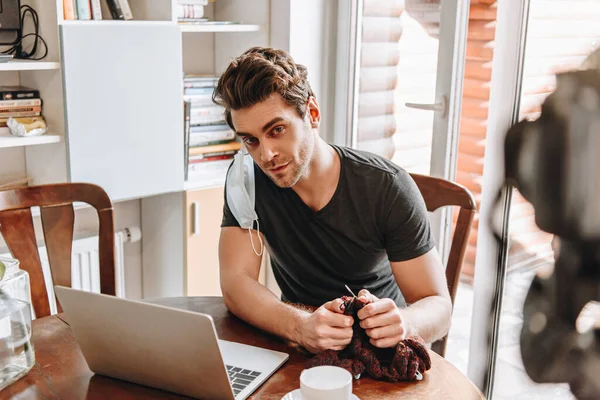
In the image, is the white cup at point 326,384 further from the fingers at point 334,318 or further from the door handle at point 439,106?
the door handle at point 439,106

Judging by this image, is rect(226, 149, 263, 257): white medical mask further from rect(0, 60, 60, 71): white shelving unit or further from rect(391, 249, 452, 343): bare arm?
rect(0, 60, 60, 71): white shelving unit

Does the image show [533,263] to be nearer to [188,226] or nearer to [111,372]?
[111,372]

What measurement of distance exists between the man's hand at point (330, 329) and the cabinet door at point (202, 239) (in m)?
1.41

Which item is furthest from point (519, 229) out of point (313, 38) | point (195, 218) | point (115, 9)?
point (313, 38)

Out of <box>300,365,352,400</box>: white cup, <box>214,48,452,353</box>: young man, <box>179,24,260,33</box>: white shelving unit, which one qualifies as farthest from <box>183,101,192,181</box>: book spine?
<box>300,365,352,400</box>: white cup

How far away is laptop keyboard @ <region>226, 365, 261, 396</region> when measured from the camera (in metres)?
1.06

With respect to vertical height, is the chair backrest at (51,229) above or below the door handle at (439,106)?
below

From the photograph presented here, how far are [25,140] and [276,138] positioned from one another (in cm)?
99

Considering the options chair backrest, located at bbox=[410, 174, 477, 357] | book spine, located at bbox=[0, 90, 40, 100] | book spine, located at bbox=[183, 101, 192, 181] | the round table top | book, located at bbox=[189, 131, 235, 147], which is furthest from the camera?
book, located at bbox=[189, 131, 235, 147]

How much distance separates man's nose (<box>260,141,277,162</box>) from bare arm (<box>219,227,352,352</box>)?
0.63 feet

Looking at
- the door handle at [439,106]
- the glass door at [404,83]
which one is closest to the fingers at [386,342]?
the glass door at [404,83]

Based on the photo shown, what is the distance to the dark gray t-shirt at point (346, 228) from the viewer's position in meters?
1.48

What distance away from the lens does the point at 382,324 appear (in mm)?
1081

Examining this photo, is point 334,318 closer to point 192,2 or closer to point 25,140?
point 25,140
